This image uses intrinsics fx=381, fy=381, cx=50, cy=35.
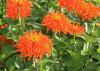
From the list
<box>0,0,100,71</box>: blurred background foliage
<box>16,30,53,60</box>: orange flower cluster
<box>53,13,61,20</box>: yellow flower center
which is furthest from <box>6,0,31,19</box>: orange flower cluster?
<box>16,30,53,60</box>: orange flower cluster

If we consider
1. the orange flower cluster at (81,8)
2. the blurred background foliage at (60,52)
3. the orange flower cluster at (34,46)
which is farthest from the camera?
the orange flower cluster at (81,8)

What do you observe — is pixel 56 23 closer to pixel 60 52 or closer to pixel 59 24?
pixel 59 24

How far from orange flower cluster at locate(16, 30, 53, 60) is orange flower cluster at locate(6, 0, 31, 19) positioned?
0.28 m

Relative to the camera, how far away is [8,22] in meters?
2.56

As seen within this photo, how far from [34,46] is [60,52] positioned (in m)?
0.35

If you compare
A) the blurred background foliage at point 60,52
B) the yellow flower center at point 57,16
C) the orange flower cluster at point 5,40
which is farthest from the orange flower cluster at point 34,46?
the orange flower cluster at point 5,40

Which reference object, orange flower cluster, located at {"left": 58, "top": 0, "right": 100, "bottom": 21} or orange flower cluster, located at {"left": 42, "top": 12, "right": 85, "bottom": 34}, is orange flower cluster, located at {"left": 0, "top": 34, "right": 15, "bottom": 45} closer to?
orange flower cluster, located at {"left": 42, "top": 12, "right": 85, "bottom": 34}

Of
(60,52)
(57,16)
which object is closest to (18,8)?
(57,16)

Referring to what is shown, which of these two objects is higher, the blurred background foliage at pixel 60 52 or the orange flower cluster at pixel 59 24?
the orange flower cluster at pixel 59 24

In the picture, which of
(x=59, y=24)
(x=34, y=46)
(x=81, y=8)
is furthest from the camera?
(x=81, y=8)

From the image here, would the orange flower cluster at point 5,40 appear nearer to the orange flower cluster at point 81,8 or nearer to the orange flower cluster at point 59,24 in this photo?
the orange flower cluster at point 59,24

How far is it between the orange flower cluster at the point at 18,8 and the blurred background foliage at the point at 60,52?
61mm

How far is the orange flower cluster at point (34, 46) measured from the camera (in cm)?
206

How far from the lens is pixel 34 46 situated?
6.83ft
